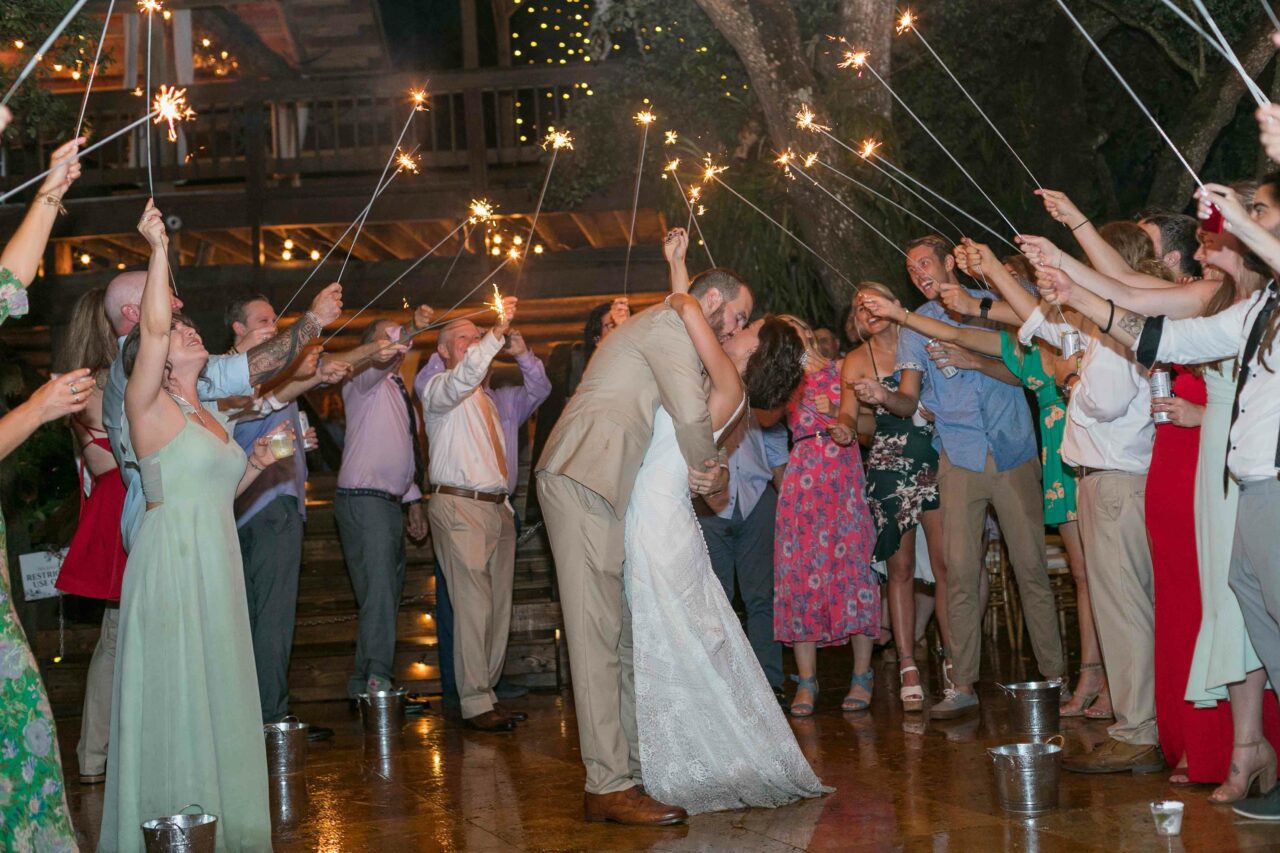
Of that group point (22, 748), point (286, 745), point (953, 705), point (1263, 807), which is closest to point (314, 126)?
point (286, 745)

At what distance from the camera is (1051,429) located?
6.17 m

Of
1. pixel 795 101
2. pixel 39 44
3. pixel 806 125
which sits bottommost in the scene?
pixel 806 125

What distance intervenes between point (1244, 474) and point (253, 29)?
13.0 metres

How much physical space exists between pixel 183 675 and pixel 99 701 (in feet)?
6.48

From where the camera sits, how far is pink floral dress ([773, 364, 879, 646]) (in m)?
6.48

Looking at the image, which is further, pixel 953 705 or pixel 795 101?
pixel 795 101

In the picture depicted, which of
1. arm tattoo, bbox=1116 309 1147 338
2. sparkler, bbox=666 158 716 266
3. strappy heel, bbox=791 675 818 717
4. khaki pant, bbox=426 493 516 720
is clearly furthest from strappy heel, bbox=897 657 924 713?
arm tattoo, bbox=1116 309 1147 338

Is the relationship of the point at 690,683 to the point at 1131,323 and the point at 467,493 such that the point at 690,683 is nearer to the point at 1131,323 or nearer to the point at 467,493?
the point at 1131,323

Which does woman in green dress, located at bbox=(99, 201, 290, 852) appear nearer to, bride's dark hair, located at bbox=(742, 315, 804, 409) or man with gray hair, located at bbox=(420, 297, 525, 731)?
man with gray hair, located at bbox=(420, 297, 525, 731)

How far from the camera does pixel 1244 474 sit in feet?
12.6

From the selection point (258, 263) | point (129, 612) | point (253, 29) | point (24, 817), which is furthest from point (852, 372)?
point (253, 29)

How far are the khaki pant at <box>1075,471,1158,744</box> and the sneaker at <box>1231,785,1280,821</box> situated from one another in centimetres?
80

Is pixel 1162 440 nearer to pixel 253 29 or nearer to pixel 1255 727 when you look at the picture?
pixel 1255 727

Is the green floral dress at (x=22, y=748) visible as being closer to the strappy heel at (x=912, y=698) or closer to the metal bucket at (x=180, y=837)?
the metal bucket at (x=180, y=837)
